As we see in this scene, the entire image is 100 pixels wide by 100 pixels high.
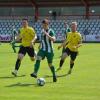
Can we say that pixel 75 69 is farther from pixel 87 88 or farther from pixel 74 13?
pixel 74 13

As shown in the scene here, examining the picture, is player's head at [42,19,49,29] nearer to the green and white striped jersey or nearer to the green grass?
the green and white striped jersey

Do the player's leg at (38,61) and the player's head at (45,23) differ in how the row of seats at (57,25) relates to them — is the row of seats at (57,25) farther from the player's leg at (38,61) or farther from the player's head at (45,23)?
the player's head at (45,23)

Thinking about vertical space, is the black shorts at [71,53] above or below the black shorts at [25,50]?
below

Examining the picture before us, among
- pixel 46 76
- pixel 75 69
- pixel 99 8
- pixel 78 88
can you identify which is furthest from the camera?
pixel 99 8

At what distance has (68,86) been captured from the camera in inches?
539

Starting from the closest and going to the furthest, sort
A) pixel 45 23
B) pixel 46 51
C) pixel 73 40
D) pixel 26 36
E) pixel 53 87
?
pixel 53 87, pixel 45 23, pixel 46 51, pixel 26 36, pixel 73 40

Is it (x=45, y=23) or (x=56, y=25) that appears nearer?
(x=45, y=23)

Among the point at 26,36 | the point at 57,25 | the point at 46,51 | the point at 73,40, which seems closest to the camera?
the point at 46,51

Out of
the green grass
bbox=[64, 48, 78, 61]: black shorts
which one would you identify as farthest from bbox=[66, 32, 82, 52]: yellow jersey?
the green grass

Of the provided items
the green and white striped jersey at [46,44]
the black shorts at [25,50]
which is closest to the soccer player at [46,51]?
the green and white striped jersey at [46,44]

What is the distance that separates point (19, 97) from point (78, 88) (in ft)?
7.94

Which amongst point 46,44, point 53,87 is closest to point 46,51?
point 46,44

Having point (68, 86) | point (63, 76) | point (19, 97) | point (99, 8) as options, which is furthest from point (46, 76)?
point (99, 8)

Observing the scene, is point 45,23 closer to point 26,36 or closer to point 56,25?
point 26,36
